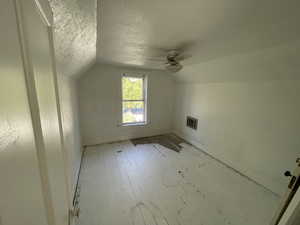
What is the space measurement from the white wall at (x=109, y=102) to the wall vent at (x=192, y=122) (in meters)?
0.89

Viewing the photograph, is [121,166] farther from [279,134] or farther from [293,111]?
[293,111]

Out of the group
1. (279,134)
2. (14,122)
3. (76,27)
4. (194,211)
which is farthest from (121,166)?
(279,134)

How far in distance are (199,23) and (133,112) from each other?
292cm

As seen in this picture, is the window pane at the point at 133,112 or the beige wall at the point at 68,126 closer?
the beige wall at the point at 68,126

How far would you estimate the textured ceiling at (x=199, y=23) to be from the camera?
34.8 inches

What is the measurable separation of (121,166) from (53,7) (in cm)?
241

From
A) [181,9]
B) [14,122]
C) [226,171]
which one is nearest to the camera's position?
[14,122]

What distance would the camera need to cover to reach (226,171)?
2336 millimetres

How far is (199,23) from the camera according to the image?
3.67ft

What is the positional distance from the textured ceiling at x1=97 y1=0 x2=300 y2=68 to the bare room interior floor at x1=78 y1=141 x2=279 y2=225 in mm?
2049

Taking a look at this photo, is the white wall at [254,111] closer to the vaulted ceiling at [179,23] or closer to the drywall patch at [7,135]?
the vaulted ceiling at [179,23]

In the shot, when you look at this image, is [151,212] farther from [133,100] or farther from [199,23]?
[133,100]

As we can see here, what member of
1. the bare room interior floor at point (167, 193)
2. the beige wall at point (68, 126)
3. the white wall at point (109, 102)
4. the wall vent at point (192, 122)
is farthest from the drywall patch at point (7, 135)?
the wall vent at point (192, 122)

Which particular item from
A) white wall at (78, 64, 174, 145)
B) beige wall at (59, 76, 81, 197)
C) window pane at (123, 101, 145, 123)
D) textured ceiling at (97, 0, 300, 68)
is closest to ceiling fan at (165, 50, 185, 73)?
textured ceiling at (97, 0, 300, 68)
